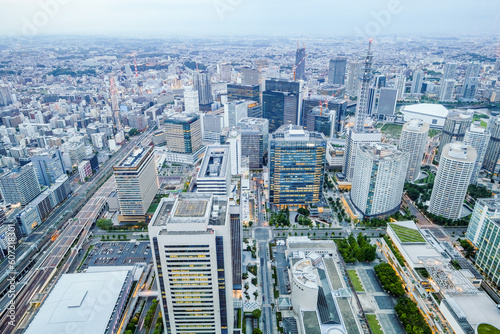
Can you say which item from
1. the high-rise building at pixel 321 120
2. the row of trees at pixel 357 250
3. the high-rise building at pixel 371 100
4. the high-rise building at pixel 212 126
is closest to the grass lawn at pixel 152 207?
the high-rise building at pixel 212 126

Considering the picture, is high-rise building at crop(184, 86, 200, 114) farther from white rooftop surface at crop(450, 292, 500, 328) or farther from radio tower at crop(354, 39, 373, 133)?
white rooftop surface at crop(450, 292, 500, 328)

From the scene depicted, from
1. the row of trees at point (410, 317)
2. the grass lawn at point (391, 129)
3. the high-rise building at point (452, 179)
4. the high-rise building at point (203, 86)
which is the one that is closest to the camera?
the row of trees at point (410, 317)

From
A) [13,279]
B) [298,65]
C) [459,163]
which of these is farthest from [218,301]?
[298,65]

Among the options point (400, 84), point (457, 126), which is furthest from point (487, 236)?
point (400, 84)

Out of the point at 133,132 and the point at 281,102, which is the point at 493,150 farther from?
the point at 133,132

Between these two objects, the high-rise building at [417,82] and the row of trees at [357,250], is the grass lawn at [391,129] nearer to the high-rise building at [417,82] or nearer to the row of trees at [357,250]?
the high-rise building at [417,82]

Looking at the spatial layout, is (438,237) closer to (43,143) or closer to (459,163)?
(459,163)

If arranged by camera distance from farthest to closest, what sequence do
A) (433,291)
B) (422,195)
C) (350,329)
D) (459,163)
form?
(422,195) → (459,163) → (433,291) → (350,329)
